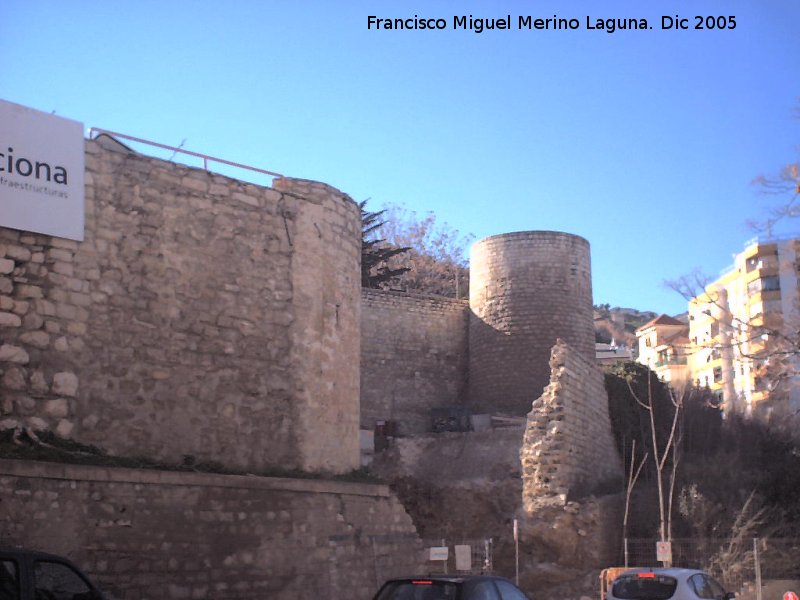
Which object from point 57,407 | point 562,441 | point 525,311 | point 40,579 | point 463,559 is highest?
point 525,311

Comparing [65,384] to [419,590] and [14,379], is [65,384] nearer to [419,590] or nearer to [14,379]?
[14,379]

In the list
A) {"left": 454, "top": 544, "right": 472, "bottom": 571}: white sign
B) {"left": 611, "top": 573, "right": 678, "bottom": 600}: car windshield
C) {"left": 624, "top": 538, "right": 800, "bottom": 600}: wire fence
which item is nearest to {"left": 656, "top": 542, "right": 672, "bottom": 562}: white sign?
{"left": 624, "top": 538, "right": 800, "bottom": 600}: wire fence

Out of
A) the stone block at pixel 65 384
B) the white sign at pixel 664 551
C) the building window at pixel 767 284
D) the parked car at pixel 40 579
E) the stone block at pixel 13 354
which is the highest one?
the building window at pixel 767 284

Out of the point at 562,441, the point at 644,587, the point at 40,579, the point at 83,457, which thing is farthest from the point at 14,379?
the point at 562,441

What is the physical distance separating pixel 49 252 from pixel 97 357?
51.2 inches

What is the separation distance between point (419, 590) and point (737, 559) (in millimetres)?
12426

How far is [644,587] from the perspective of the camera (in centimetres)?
1174

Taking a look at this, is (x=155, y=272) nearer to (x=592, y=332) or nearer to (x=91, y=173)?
(x=91, y=173)

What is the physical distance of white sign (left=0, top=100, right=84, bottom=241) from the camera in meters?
11.1

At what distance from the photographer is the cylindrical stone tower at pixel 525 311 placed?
31859 millimetres

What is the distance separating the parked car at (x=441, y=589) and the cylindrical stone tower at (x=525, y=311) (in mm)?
22601

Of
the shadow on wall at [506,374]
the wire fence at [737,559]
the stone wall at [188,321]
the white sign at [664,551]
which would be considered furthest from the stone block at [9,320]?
the shadow on wall at [506,374]

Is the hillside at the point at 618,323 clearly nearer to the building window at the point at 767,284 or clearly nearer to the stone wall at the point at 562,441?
the building window at the point at 767,284

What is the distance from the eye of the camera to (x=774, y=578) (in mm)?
18656
